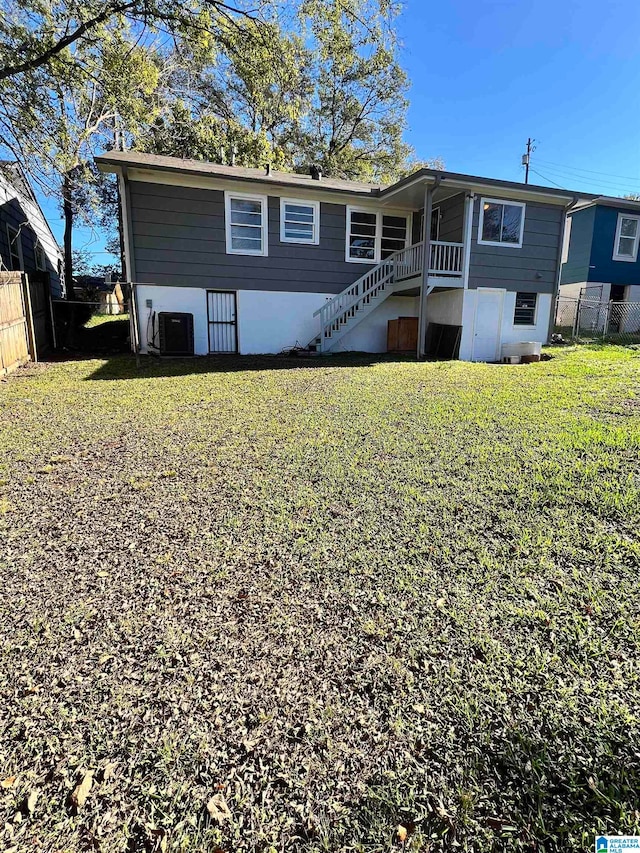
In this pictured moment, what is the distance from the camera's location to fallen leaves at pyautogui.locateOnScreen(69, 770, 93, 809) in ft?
4.96

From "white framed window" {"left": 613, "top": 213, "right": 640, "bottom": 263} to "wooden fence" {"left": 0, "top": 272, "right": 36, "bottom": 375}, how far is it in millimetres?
19720

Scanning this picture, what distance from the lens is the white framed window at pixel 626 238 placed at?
17.5 meters

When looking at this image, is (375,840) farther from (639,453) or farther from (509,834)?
(639,453)

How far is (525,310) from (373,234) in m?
5.01

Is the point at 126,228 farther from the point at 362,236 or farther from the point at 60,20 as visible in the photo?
the point at 362,236

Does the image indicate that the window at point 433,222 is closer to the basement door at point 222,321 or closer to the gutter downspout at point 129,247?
the basement door at point 222,321

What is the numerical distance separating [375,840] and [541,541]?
2.14 meters

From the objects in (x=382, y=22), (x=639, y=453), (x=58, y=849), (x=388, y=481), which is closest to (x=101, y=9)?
(x=382, y=22)

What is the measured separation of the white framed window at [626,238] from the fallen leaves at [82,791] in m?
21.6

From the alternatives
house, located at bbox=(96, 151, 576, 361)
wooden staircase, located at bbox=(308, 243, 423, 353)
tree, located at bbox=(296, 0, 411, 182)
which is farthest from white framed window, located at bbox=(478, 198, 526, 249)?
tree, located at bbox=(296, 0, 411, 182)

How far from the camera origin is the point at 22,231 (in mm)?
16266

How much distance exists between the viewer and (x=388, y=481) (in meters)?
4.00

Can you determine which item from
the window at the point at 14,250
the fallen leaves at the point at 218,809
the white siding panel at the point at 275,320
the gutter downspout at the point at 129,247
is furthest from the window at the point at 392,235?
the fallen leaves at the point at 218,809

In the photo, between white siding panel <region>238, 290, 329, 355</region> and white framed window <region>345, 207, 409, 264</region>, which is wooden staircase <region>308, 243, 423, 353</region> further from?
white framed window <region>345, 207, 409, 264</region>
